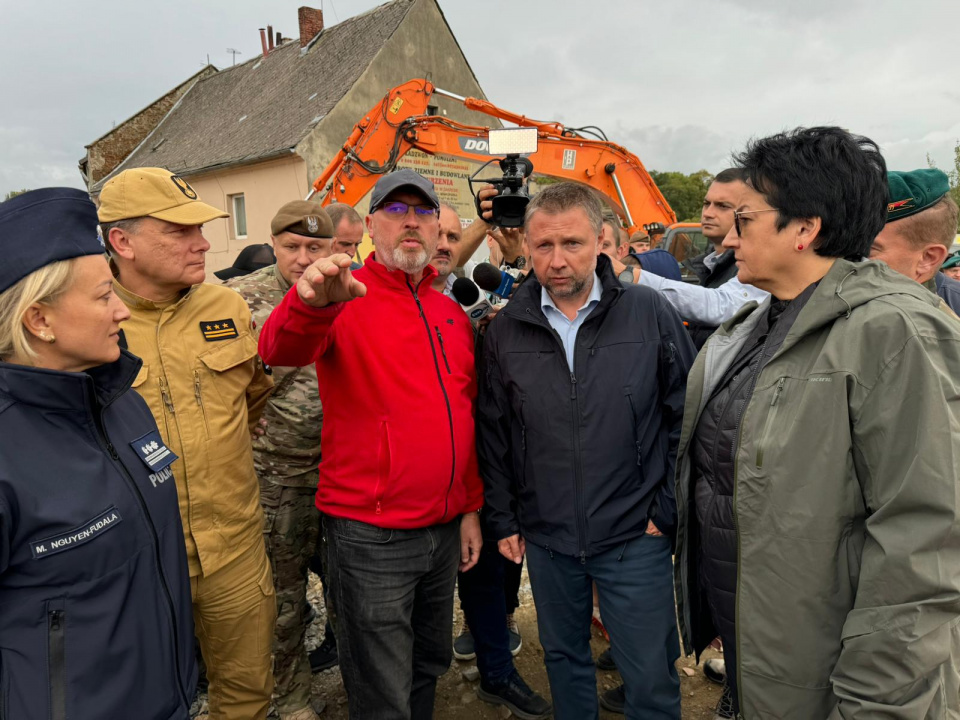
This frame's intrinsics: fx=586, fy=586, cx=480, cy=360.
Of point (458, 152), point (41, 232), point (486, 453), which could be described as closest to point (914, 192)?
point (486, 453)

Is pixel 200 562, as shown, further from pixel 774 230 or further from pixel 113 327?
pixel 774 230

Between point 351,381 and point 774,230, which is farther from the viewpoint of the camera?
point 351,381

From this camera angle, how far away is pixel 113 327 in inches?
61.4

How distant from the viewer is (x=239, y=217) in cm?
1755

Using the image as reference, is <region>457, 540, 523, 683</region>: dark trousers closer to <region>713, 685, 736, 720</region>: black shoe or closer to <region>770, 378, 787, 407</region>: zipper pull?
<region>713, 685, 736, 720</region>: black shoe

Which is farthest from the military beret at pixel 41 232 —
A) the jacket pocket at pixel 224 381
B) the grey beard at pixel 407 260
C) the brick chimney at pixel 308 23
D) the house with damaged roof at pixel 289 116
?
the brick chimney at pixel 308 23

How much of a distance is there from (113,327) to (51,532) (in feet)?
1.73

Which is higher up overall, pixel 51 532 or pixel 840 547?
pixel 51 532

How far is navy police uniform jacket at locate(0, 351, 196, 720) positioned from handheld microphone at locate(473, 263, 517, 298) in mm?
1547

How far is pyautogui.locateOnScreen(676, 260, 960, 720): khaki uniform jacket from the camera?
4.49ft

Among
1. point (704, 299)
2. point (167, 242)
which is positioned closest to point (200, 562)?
point (167, 242)

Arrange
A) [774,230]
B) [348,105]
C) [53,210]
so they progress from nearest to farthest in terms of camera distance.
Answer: [53,210] < [774,230] < [348,105]

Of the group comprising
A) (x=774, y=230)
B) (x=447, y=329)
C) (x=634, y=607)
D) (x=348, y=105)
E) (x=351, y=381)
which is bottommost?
(x=634, y=607)

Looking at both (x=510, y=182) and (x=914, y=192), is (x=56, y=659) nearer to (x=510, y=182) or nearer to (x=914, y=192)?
(x=510, y=182)
